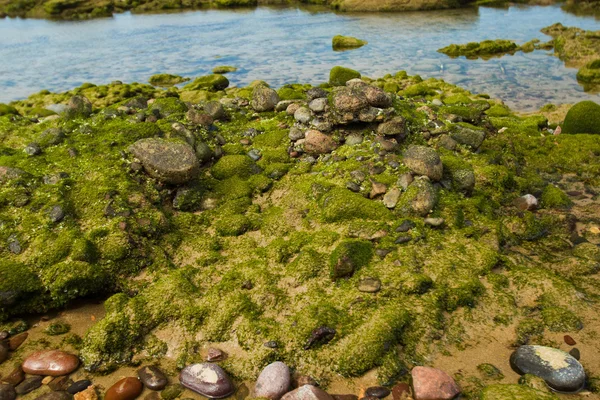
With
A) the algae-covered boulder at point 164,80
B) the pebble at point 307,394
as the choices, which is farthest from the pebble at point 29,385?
the algae-covered boulder at point 164,80

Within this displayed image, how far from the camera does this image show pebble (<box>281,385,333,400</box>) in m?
4.78

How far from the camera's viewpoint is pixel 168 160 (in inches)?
317

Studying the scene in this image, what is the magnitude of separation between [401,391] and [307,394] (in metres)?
1.10

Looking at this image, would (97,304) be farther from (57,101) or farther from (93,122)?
(57,101)

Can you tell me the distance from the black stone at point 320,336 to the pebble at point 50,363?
294 cm

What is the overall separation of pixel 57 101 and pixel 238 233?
17.4m

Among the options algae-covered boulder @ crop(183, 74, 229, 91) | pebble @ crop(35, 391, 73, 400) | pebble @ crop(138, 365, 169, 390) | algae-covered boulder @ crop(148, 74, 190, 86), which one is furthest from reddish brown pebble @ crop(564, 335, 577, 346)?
algae-covered boulder @ crop(148, 74, 190, 86)

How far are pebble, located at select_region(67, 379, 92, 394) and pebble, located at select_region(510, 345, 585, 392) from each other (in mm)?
5105

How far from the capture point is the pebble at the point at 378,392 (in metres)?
4.95

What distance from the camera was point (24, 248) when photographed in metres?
6.84

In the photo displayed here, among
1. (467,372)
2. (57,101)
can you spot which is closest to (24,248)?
(467,372)

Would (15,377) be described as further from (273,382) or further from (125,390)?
(273,382)

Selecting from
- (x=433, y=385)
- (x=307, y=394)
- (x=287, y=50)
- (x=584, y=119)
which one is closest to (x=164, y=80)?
(x=287, y=50)

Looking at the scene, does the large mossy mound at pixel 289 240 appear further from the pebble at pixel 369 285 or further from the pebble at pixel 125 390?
the pebble at pixel 125 390
